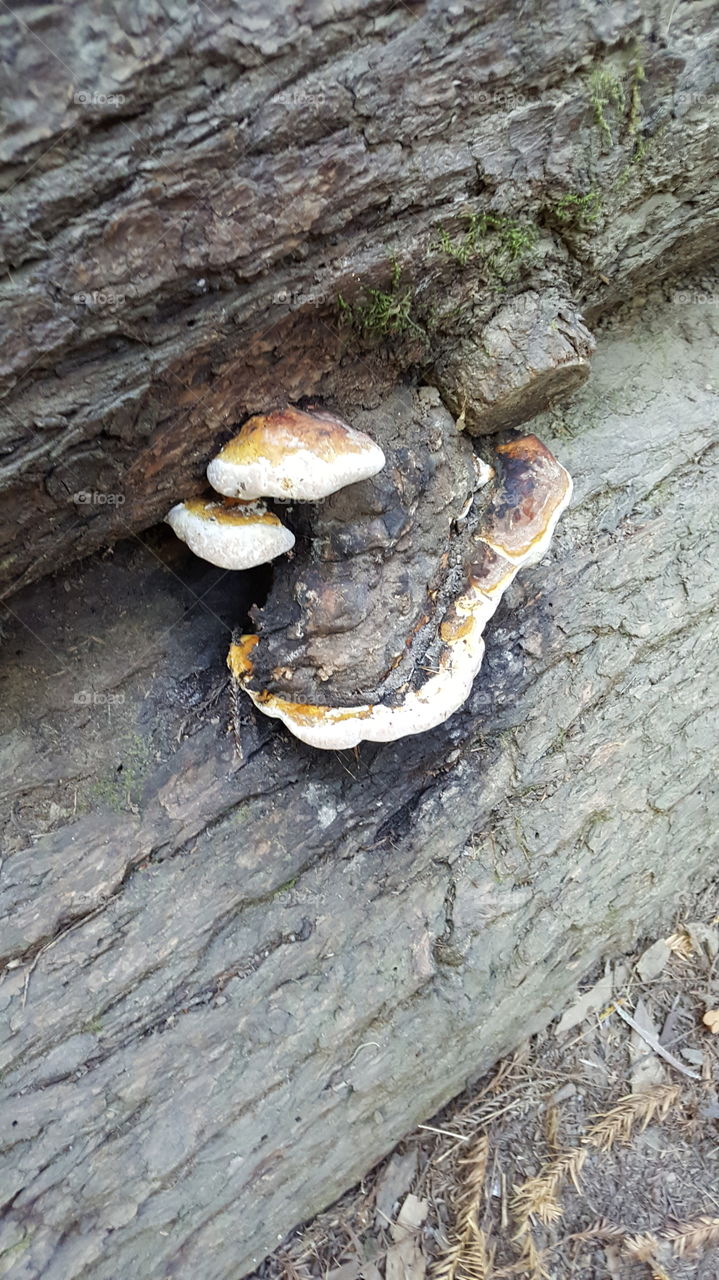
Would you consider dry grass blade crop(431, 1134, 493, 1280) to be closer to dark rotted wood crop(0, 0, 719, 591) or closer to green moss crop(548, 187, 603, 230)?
dark rotted wood crop(0, 0, 719, 591)

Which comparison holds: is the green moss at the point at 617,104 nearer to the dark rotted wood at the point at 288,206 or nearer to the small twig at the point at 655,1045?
the dark rotted wood at the point at 288,206

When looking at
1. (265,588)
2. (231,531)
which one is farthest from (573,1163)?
(231,531)

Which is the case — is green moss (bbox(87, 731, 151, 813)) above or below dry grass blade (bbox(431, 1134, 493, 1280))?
above

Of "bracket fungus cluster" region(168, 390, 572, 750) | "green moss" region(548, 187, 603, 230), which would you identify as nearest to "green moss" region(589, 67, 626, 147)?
"green moss" region(548, 187, 603, 230)

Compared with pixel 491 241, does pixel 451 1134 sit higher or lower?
lower

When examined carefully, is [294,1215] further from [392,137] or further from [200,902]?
[392,137]

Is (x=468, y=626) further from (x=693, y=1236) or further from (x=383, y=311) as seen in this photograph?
(x=693, y=1236)

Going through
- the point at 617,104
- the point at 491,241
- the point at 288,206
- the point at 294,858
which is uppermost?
the point at 288,206

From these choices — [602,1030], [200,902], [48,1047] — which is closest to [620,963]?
[602,1030]
